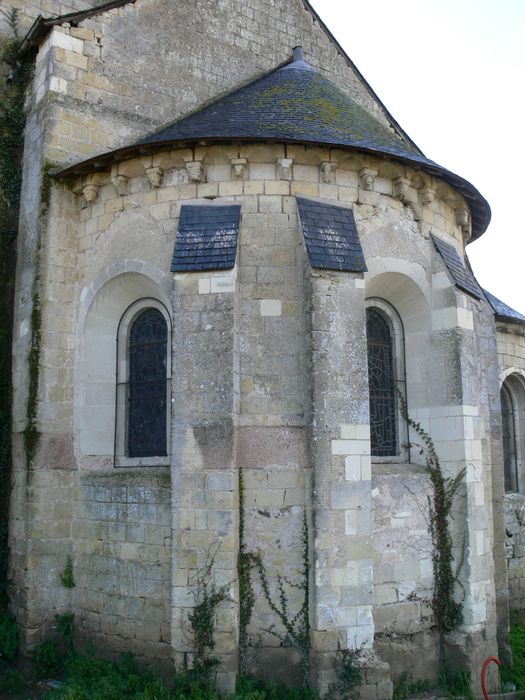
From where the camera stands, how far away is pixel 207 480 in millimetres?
7559

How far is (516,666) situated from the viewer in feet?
30.7

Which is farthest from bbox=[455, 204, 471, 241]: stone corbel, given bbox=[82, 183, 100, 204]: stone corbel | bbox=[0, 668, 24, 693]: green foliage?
bbox=[0, 668, 24, 693]: green foliage

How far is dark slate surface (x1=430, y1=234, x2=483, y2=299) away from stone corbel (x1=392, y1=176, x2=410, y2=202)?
30.0 inches

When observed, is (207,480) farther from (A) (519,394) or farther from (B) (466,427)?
(A) (519,394)

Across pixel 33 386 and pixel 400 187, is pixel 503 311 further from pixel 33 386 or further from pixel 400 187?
pixel 33 386

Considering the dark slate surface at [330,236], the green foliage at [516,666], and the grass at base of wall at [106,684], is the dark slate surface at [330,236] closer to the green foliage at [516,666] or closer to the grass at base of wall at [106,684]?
the grass at base of wall at [106,684]

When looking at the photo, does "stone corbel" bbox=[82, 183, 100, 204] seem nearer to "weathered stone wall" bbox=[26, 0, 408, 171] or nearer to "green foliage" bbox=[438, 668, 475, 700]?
"weathered stone wall" bbox=[26, 0, 408, 171]

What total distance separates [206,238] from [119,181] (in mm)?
1654

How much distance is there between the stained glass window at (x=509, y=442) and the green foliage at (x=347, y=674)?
23.5 ft

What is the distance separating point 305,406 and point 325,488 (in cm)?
94

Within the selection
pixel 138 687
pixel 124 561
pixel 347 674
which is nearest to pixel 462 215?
pixel 347 674

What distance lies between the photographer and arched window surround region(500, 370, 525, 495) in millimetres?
13600

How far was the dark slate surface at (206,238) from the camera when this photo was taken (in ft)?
25.8

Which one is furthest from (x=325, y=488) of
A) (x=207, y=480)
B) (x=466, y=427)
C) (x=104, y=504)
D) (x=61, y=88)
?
(x=61, y=88)
